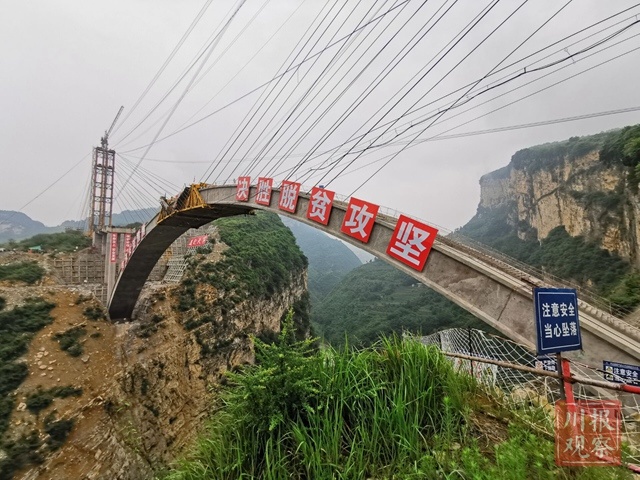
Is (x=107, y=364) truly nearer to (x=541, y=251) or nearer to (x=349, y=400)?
(x=349, y=400)

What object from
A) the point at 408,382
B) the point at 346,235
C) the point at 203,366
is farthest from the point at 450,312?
the point at 408,382

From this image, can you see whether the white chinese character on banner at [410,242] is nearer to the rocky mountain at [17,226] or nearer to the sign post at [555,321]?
the sign post at [555,321]

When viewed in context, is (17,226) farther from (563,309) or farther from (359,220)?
(563,309)

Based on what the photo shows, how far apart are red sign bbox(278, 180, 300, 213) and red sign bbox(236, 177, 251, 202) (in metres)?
2.16

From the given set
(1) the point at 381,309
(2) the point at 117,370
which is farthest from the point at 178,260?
(1) the point at 381,309

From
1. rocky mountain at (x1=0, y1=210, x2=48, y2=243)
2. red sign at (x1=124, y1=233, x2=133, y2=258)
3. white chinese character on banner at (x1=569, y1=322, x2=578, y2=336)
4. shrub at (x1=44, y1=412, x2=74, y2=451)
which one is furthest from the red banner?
rocky mountain at (x1=0, y1=210, x2=48, y2=243)

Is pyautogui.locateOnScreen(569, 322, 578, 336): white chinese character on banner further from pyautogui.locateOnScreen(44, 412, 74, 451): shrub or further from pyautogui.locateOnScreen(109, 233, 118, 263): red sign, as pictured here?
pyautogui.locateOnScreen(109, 233, 118, 263): red sign

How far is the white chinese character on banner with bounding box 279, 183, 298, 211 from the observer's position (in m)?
9.34

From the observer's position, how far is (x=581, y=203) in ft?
152

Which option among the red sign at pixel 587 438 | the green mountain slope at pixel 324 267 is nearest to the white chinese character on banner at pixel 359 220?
the red sign at pixel 587 438

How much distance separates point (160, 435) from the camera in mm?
17016

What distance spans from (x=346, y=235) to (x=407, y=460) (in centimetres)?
549

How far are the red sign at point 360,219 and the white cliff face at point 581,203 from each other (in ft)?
121

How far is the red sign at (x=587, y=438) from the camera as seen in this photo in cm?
222
